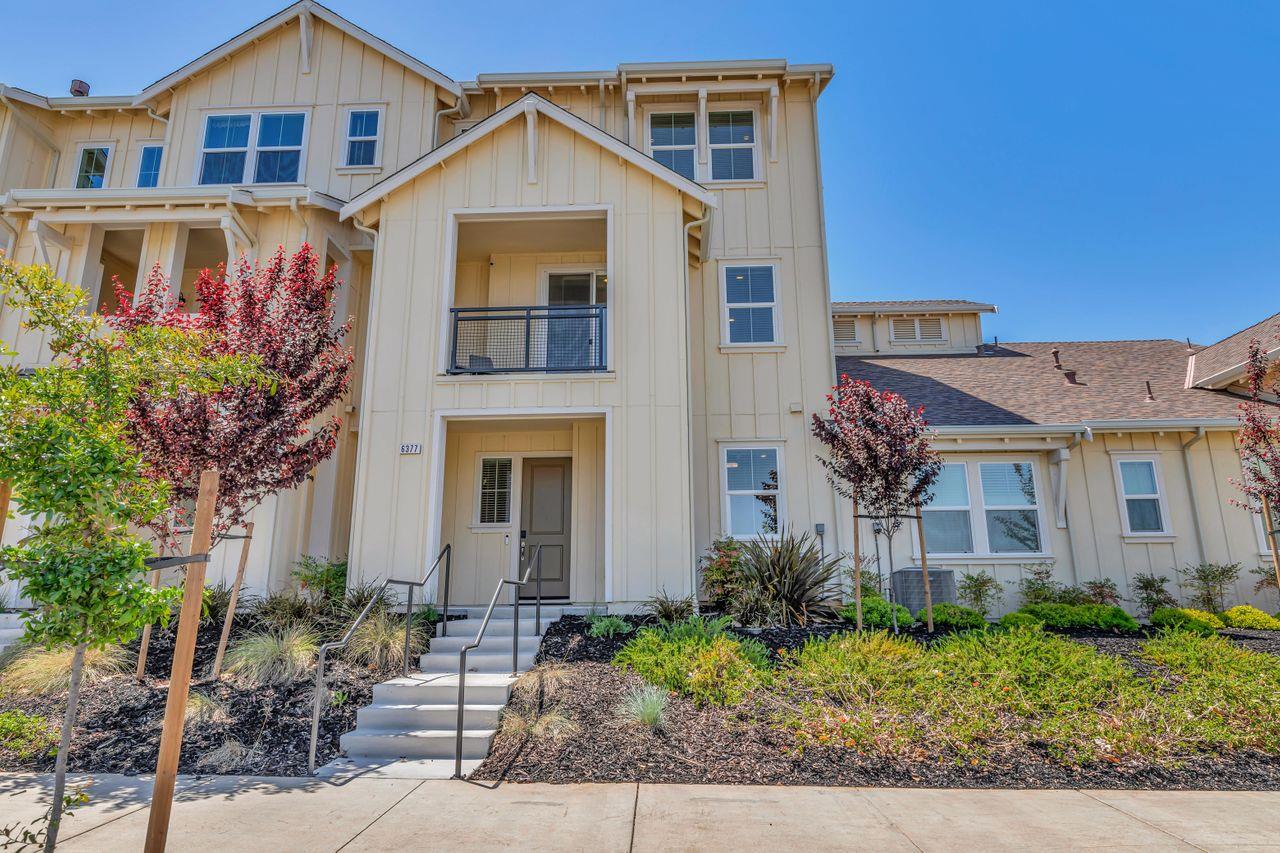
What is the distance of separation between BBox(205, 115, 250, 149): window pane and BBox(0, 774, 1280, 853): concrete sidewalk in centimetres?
1171

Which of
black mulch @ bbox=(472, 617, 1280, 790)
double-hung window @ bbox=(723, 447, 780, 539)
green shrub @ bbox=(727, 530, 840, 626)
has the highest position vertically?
double-hung window @ bbox=(723, 447, 780, 539)

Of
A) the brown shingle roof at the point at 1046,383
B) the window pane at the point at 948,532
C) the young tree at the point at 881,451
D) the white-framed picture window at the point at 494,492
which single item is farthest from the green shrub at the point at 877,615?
the white-framed picture window at the point at 494,492

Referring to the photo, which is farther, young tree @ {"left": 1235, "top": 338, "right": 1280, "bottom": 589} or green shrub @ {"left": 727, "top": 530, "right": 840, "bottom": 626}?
young tree @ {"left": 1235, "top": 338, "right": 1280, "bottom": 589}

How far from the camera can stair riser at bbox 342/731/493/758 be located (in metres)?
6.18

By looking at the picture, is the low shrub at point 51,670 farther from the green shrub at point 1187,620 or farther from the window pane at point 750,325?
the green shrub at point 1187,620

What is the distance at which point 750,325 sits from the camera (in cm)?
1273

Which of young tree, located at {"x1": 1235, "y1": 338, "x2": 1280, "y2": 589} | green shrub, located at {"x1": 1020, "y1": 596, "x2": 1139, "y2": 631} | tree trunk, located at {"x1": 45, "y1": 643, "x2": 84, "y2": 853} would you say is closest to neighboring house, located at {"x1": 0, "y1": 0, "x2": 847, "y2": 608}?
green shrub, located at {"x1": 1020, "y1": 596, "x2": 1139, "y2": 631}

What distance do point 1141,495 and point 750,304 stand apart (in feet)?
24.7

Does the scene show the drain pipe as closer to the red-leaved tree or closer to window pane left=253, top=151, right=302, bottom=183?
the red-leaved tree

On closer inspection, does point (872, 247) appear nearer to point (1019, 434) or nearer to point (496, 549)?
point (1019, 434)

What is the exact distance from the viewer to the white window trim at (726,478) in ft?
38.1

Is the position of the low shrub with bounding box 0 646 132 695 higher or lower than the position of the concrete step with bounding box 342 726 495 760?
higher

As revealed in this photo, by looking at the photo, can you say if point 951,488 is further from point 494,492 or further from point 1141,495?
point 494,492

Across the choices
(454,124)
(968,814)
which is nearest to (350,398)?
(454,124)
